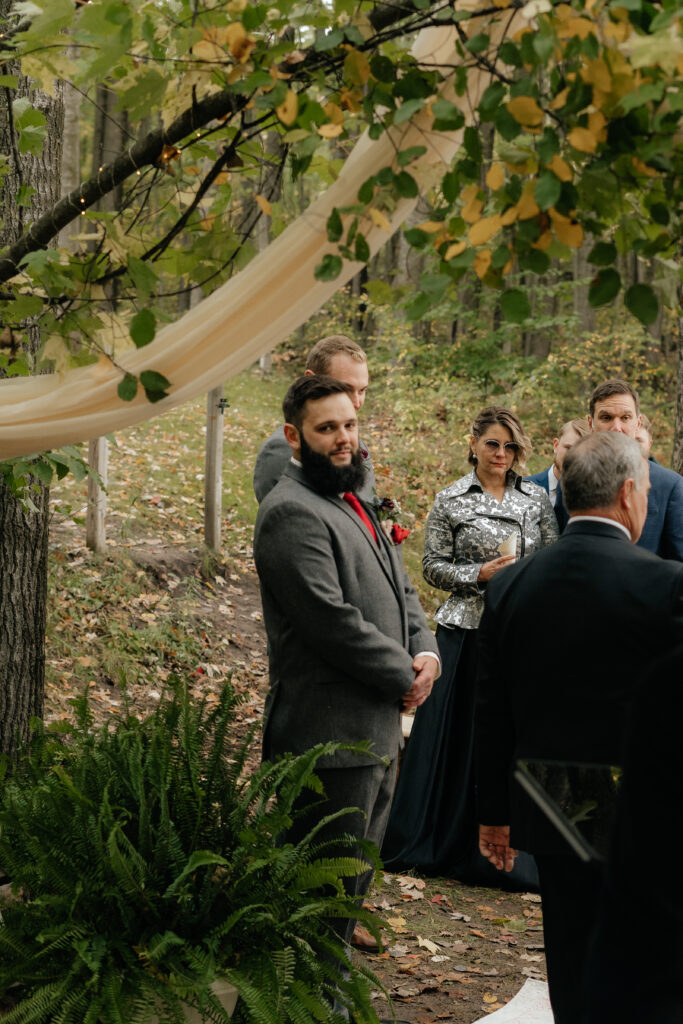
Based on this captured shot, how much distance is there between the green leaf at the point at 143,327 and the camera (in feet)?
8.54

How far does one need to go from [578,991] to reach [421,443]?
1217 cm

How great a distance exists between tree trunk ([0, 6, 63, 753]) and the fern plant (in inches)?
54.4

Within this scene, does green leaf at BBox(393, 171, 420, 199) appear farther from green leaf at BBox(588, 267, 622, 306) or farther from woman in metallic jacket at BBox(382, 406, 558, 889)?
woman in metallic jacket at BBox(382, 406, 558, 889)

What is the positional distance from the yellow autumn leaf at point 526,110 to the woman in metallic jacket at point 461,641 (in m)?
3.15

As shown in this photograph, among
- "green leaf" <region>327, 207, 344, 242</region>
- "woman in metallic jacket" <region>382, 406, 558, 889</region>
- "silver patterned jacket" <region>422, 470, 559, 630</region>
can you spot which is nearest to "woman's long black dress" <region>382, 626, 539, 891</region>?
"woman in metallic jacket" <region>382, 406, 558, 889</region>

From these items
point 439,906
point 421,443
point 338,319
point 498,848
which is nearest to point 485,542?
point 439,906

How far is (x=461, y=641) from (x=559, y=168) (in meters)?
3.54

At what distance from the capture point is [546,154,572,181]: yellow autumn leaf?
6.64 ft

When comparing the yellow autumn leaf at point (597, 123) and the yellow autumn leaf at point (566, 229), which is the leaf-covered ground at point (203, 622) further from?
the yellow autumn leaf at point (597, 123)

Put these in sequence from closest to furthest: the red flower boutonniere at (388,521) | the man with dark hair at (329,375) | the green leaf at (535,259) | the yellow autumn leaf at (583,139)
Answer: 1. the yellow autumn leaf at (583,139)
2. the green leaf at (535,259)
3. the red flower boutonniere at (388,521)
4. the man with dark hair at (329,375)

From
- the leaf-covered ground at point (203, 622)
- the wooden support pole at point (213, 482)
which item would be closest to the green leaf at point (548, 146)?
the leaf-covered ground at point (203, 622)

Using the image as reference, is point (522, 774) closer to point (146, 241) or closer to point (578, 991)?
point (578, 991)

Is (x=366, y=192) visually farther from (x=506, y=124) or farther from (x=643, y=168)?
(x=643, y=168)

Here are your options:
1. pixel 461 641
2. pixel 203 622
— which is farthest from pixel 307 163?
pixel 203 622
